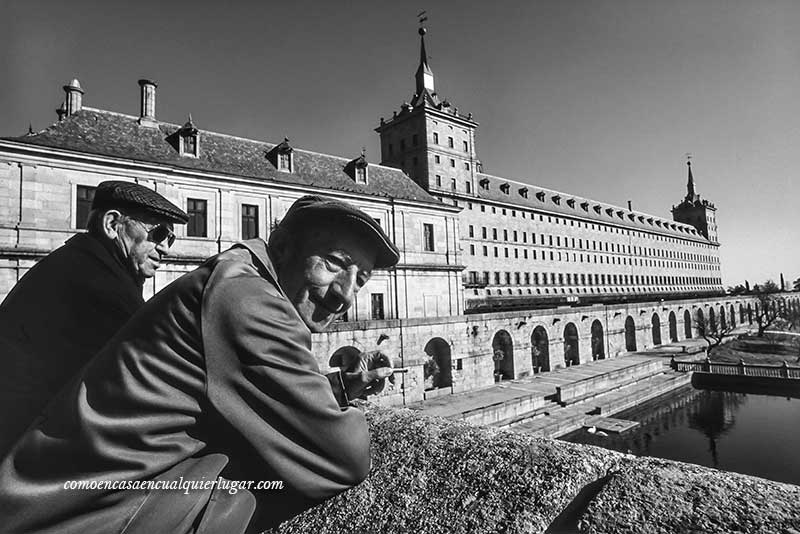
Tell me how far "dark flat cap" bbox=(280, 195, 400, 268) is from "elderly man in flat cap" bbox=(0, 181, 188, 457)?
83 centimetres

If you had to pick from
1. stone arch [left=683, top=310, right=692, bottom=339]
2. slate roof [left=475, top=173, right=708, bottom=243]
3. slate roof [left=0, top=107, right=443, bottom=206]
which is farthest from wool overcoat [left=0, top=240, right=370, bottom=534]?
stone arch [left=683, top=310, right=692, bottom=339]

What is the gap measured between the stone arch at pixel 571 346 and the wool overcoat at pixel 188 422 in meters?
34.3

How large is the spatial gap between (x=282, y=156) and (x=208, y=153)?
13.9 feet

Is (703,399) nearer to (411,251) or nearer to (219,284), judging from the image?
(411,251)

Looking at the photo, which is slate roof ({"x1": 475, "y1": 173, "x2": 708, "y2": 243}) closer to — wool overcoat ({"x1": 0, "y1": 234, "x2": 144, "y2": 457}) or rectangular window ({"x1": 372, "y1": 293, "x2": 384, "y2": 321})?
rectangular window ({"x1": 372, "y1": 293, "x2": 384, "y2": 321})

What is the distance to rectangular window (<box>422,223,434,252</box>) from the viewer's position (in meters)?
27.0

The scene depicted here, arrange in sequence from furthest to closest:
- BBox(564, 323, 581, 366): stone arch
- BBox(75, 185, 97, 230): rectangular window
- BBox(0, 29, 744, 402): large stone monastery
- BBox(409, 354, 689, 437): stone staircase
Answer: BBox(564, 323, 581, 366): stone arch, BBox(409, 354, 689, 437): stone staircase, BBox(75, 185, 97, 230): rectangular window, BBox(0, 29, 744, 402): large stone monastery

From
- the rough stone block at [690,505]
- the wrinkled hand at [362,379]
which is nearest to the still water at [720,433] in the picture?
the rough stone block at [690,505]

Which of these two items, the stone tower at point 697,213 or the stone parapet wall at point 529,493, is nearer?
the stone parapet wall at point 529,493

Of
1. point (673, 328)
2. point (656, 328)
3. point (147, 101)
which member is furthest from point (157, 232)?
point (673, 328)

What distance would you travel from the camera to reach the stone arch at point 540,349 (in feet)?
98.8

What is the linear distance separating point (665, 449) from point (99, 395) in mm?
24524

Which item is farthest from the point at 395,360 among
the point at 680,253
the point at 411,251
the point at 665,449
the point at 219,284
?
the point at 680,253

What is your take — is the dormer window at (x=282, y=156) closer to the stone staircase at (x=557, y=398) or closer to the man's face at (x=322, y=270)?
the stone staircase at (x=557, y=398)
